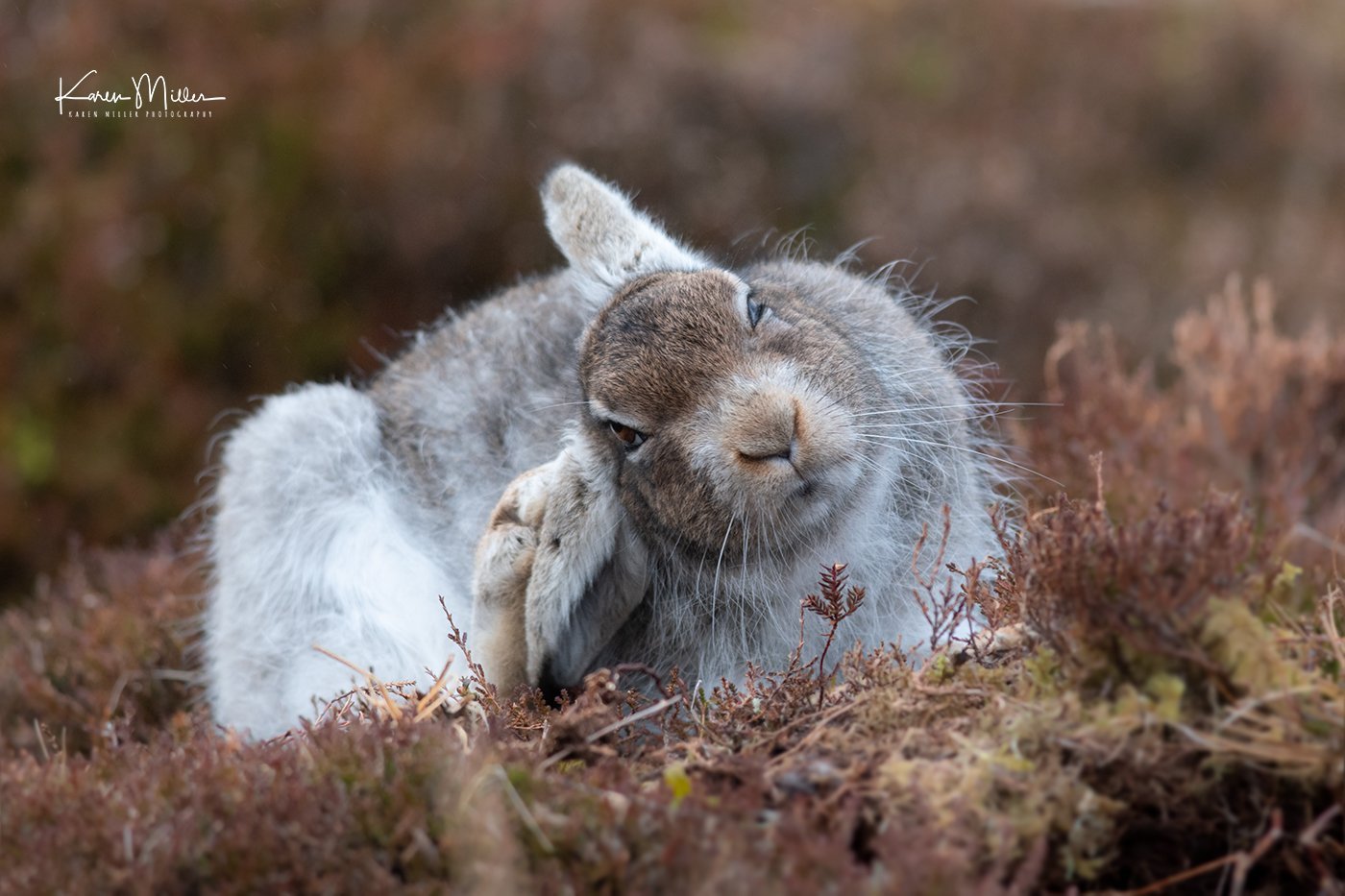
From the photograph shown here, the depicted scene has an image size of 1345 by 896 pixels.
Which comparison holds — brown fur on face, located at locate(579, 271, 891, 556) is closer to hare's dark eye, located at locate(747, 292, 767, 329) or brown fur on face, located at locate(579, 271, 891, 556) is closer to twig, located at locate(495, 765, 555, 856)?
hare's dark eye, located at locate(747, 292, 767, 329)

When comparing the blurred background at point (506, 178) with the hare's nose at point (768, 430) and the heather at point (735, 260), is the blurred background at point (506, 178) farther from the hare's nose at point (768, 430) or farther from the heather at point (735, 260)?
the hare's nose at point (768, 430)

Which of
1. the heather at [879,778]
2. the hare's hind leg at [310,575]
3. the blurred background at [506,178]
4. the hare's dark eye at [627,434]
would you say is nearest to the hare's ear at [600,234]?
the hare's dark eye at [627,434]

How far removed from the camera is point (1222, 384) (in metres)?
7.03

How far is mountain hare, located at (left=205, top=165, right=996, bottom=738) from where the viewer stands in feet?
13.0

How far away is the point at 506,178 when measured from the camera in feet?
37.4

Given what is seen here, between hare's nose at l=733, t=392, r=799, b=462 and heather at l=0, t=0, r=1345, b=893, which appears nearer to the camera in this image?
heather at l=0, t=0, r=1345, b=893

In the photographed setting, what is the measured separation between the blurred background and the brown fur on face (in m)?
4.30

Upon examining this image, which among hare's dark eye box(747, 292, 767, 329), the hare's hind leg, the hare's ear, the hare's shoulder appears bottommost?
the hare's hind leg

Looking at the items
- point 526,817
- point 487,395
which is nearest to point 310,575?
point 487,395

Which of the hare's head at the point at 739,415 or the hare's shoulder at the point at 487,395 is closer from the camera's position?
the hare's head at the point at 739,415

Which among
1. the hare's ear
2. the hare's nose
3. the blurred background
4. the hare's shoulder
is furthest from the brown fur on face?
the blurred background

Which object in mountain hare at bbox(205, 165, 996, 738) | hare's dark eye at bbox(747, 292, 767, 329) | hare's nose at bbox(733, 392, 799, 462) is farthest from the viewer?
hare's dark eye at bbox(747, 292, 767, 329)

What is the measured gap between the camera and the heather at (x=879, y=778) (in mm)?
2686

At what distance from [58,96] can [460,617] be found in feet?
25.5
